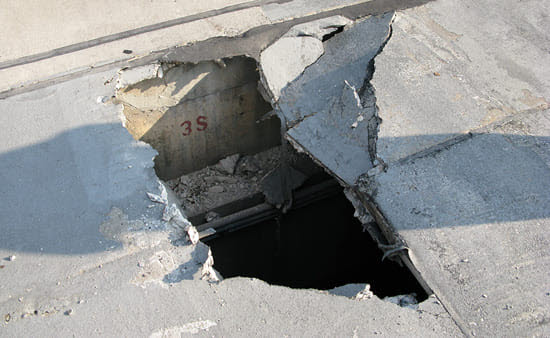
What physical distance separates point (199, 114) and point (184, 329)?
2495 millimetres

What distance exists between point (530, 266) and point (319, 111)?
1.76 metres

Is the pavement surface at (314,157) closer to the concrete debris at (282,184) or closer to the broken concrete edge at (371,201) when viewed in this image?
the broken concrete edge at (371,201)

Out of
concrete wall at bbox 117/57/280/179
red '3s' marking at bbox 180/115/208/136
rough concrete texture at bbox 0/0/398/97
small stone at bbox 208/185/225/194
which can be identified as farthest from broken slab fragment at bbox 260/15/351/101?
small stone at bbox 208/185/225/194

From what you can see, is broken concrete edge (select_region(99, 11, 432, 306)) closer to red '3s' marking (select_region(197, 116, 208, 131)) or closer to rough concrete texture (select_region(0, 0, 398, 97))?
→ rough concrete texture (select_region(0, 0, 398, 97))

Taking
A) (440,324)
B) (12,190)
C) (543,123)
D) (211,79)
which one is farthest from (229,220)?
(543,123)

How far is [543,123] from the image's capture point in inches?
138

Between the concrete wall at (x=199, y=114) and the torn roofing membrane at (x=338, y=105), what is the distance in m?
0.57

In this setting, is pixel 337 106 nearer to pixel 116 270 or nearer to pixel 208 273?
pixel 208 273

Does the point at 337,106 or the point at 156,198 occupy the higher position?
the point at 337,106

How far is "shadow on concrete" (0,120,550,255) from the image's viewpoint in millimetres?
2898

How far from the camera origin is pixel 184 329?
2.47m

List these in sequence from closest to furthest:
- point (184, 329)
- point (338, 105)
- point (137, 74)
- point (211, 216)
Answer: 1. point (184, 329)
2. point (338, 105)
3. point (137, 74)
4. point (211, 216)

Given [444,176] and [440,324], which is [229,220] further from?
[440,324]

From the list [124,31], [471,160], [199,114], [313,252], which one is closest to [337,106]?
[471,160]
